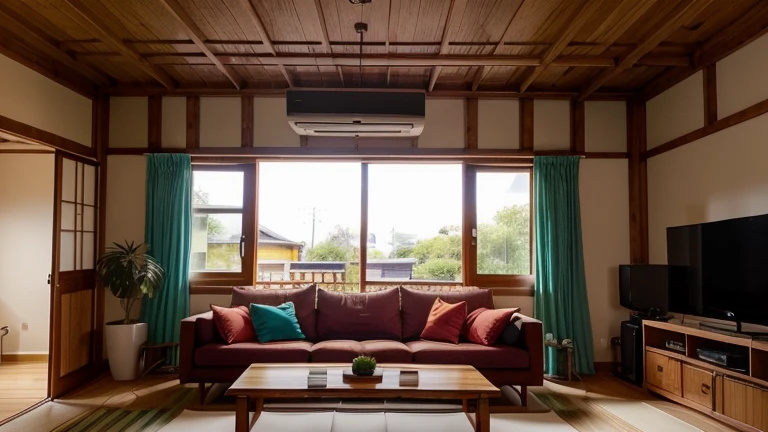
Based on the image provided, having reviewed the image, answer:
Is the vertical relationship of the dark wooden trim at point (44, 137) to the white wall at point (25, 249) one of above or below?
above

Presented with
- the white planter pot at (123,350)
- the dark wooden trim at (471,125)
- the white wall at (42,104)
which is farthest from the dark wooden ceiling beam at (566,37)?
the white planter pot at (123,350)

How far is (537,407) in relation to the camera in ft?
12.8

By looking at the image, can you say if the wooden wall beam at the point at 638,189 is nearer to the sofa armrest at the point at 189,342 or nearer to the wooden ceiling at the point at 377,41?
the wooden ceiling at the point at 377,41

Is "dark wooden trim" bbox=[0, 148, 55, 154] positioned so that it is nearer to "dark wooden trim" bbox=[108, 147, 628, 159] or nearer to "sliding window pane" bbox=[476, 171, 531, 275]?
"dark wooden trim" bbox=[108, 147, 628, 159]

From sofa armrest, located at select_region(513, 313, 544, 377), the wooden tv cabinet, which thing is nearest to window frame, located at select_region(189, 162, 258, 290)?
sofa armrest, located at select_region(513, 313, 544, 377)

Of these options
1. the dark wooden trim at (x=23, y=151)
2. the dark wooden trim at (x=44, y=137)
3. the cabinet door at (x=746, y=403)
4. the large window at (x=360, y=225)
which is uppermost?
the dark wooden trim at (x=23, y=151)

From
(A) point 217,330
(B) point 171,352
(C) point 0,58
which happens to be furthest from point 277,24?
(B) point 171,352

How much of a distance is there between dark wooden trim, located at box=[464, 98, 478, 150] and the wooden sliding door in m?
3.73

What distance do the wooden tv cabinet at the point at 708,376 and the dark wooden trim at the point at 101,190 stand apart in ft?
16.5

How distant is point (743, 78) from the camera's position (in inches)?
149

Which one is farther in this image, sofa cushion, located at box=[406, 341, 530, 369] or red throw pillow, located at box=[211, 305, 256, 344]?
red throw pillow, located at box=[211, 305, 256, 344]

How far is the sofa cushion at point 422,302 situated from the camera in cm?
450

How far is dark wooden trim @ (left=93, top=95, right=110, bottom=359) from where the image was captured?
4984mm

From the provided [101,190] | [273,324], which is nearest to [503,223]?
[273,324]
